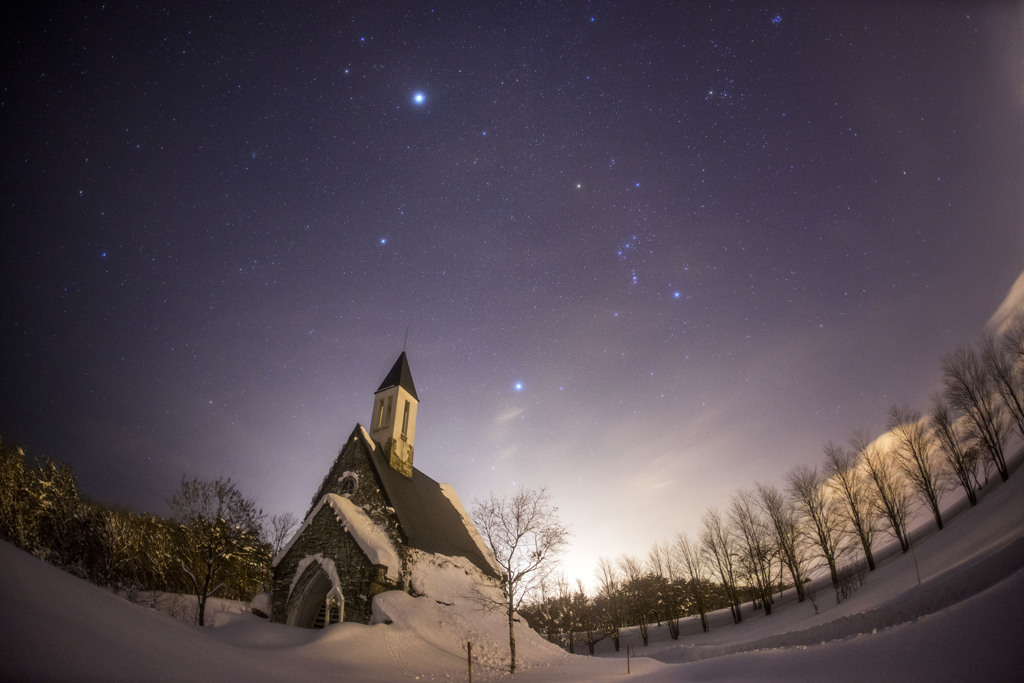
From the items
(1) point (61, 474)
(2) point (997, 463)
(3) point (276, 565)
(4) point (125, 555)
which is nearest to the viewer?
(3) point (276, 565)

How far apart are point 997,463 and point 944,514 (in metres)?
6.61

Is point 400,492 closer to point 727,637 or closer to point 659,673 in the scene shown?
point 659,673

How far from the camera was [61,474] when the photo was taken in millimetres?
28906

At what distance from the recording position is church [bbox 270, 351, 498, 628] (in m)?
17.3

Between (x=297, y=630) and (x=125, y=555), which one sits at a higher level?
(x=125, y=555)

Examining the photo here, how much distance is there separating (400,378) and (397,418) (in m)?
2.89

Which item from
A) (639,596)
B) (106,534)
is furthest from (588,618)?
(106,534)

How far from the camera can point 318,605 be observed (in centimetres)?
1894

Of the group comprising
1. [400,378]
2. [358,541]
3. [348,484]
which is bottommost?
[358,541]

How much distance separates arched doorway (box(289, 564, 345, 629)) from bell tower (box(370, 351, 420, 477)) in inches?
287

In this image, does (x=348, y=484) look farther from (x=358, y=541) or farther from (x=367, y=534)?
(x=358, y=541)

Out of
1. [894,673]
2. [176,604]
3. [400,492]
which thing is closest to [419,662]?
[400,492]

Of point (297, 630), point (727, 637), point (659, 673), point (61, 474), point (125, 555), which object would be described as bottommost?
point (727, 637)

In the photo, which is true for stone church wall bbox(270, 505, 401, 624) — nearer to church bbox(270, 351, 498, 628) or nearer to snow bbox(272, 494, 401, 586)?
church bbox(270, 351, 498, 628)
